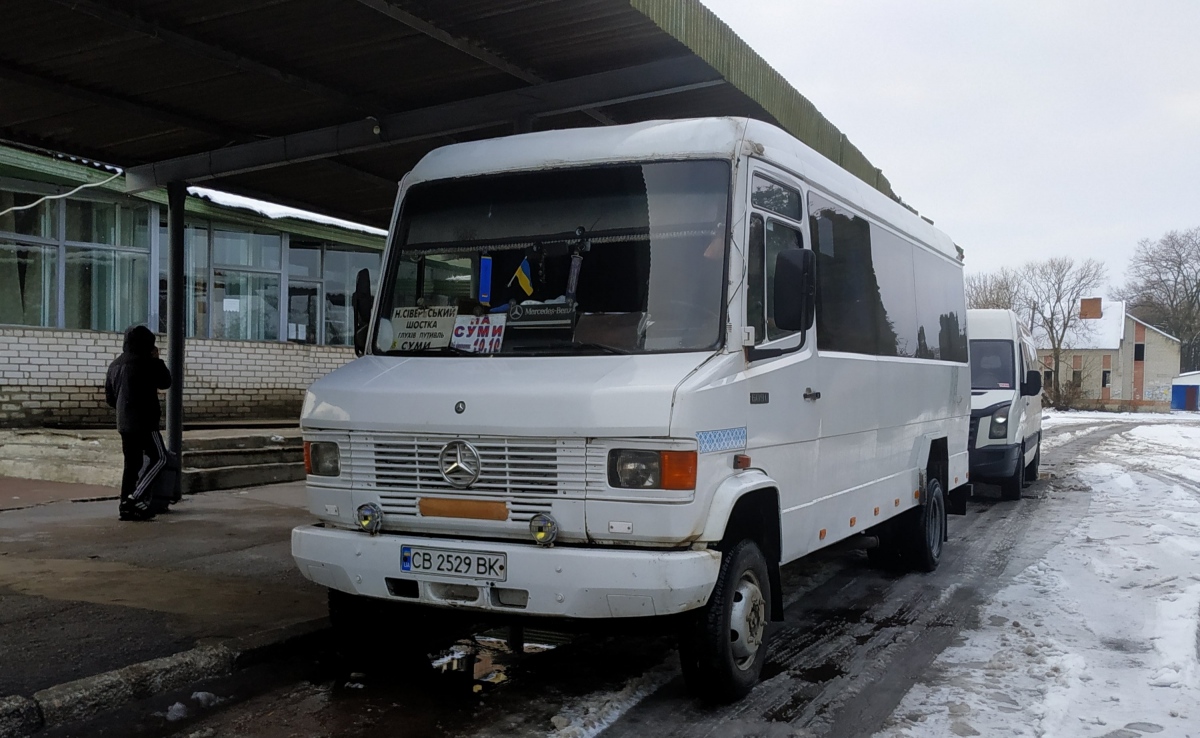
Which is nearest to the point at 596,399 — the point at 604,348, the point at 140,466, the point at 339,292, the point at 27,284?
the point at 604,348

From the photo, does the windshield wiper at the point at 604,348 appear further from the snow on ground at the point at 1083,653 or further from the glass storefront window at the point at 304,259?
the glass storefront window at the point at 304,259

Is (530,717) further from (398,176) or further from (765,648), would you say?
(398,176)

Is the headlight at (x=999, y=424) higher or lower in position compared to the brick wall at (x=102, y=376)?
lower

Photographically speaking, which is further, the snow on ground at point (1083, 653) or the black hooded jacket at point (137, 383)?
the black hooded jacket at point (137, 383)

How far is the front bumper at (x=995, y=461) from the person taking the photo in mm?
14078

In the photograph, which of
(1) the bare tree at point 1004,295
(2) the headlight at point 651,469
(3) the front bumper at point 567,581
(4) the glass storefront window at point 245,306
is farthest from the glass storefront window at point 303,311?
(1) the bare tree at point 1004,295

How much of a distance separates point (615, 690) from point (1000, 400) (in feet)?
35.6

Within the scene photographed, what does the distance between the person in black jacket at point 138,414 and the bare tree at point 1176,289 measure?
3396 inches

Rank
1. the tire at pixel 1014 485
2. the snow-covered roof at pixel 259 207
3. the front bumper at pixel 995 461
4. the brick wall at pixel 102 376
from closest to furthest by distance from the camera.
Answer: the front bumper at pixel 995 461
the tire at pixel 1014 485
the brick wall at pixel 102 376
the snow-covered roof at pixel 259 207

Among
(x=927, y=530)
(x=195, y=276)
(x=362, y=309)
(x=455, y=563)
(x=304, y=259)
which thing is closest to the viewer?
(x=455, y=563)

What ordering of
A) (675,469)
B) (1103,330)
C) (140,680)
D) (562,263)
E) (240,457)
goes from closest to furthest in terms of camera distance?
1. (675,469)
2. (140,680)
3. (562,263)
4. (240,457)
5. (1103,330)

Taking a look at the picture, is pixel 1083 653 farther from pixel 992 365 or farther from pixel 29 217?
pixel 29 217

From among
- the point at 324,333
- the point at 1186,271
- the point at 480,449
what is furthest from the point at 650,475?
the point at 1186,271

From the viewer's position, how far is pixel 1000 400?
47.5 feet
